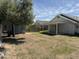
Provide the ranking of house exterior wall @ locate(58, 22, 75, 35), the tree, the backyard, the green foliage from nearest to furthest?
the backyard, the green foliage, the tree, house exterior wall @ locate(58, 22, 75, 35)

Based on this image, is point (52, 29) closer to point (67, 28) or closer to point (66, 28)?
point (66, 28)

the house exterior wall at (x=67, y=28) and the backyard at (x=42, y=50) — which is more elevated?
the house exterior wall at (x=67, y=28)

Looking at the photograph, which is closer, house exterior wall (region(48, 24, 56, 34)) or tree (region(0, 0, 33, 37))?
tree (region(0, 0, 33, 37))

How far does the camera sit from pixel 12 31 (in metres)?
28.1

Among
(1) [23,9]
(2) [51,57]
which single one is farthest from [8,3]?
(2) [51,57]

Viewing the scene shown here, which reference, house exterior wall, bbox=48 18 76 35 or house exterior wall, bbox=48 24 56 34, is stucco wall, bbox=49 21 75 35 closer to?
house exterior wall, bbox=48 18 76 35

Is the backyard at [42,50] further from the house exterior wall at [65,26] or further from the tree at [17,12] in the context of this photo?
the house exterior wall at [65,26]

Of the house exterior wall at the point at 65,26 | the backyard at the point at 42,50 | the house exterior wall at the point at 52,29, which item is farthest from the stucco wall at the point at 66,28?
the backyard at the point at 42,50

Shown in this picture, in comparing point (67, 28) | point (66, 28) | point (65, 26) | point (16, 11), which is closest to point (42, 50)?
point (16, 11)

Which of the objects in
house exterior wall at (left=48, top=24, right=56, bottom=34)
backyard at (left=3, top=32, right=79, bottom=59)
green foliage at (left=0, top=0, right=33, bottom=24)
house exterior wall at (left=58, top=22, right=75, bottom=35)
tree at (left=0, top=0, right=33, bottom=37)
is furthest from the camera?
house exterior wall at (left=48, top=24, right=56, bottom=34)

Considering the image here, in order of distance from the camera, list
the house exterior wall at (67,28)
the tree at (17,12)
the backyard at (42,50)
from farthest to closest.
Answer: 1. the house exterior wall at (67,28)
2. the tree at (17,12)
3. the backyard at (42,50)

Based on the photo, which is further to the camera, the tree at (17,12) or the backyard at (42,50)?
the tree at (17,12)

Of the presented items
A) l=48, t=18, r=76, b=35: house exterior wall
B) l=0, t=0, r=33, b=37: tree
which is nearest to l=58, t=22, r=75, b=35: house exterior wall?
l=48, t=18, r=76, b=35: house exterior wall

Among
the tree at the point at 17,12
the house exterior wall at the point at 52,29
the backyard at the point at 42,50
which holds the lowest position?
the backyard at the point at 42,50
